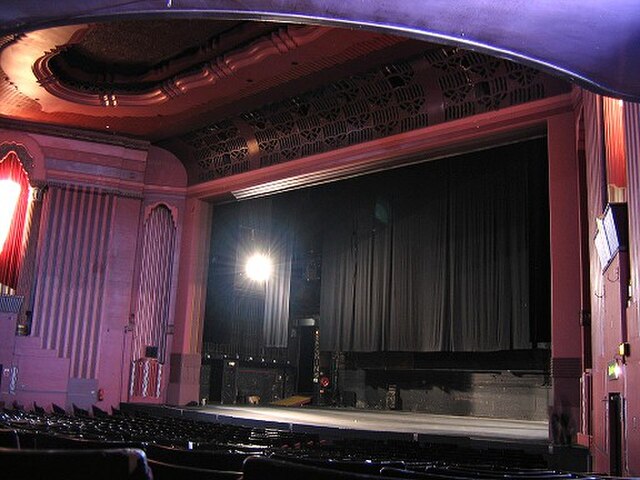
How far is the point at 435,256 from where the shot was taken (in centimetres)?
1399

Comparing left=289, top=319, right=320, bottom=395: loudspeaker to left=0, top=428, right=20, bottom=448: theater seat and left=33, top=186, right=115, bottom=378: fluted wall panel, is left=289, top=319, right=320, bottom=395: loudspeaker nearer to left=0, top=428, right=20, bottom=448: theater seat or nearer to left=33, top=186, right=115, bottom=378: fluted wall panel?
left=33, top=186, right=115, bottom=378: fluted wall panel

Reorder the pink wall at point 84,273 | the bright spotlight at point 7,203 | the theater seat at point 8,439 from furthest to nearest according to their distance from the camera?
the bright spotlight at point 7,203
the pink wall at point 84,273
the theater seat at point 8,439

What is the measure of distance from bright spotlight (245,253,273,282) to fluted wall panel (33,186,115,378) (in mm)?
3928

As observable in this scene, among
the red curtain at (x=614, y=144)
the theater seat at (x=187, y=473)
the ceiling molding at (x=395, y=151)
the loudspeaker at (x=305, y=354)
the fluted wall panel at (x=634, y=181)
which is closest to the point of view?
the theater seat at (x=187, y=473)

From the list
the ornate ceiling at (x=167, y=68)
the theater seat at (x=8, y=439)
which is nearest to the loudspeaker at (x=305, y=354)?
the ornate ceiling at (x=167, y=68)

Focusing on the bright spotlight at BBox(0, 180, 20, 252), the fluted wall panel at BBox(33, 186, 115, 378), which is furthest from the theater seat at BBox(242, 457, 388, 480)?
the bright spotlight at BBox(0, 180, 20, 252)

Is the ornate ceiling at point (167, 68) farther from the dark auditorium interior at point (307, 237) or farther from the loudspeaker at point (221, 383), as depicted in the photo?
the loudspeaker at point (221, 383)

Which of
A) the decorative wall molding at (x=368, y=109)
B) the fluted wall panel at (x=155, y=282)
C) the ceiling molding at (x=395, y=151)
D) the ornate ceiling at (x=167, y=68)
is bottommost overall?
the fluted wall panel at (x=155, y=282)

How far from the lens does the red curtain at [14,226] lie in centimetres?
1367

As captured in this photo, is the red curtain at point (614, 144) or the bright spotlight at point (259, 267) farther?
the bright spotlight at point (259, 267)

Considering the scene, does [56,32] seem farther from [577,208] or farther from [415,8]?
[415,8]

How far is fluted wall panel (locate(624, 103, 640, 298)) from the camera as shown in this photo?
5602 millimetres

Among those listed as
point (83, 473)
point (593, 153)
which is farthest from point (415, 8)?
point (593, 153)

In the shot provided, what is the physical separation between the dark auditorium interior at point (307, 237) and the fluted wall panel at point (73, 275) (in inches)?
1.6
